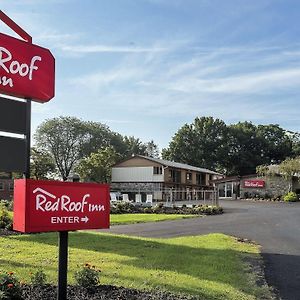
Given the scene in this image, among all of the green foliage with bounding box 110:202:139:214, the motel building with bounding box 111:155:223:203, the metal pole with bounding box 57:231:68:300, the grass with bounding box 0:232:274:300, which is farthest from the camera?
the motel building with bounding box 111:155:223:203

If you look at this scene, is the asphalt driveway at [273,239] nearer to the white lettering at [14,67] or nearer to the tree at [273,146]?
the white lettering at [14,67]

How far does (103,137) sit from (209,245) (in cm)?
7232

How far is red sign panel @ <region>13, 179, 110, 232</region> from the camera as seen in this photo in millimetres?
4863

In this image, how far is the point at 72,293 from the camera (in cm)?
623

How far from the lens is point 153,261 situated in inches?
373

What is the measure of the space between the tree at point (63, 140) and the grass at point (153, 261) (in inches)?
2708

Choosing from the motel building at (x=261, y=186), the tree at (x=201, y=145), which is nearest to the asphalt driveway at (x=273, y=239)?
the motel building at (x=261, y=186)

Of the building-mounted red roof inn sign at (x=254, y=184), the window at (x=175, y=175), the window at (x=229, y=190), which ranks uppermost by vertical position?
the window at (x=175, y=175)

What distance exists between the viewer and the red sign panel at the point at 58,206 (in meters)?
4.86

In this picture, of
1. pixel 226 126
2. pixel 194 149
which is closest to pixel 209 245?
pixel 194 149

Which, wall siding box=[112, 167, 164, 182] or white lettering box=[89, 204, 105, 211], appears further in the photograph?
wall siding box=[112, 167, 164, 182]

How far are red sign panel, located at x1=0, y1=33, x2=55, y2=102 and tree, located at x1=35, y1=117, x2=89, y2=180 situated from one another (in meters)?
75.9

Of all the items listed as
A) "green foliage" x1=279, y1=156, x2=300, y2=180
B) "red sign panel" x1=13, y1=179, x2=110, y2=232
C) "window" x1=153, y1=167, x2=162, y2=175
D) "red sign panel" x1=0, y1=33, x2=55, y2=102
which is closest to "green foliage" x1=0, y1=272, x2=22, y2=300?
"red sign panel" x1=13, y1=179, x2=110, y2=232

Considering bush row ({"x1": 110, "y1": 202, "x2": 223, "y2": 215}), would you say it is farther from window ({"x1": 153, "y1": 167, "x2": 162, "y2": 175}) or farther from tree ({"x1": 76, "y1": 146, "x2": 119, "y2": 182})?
tree ({"x1": 76, "y1": 146, "x2": 119, "y2": 182})
